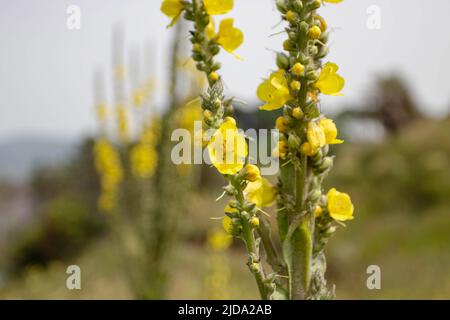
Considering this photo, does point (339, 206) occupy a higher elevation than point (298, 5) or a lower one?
lower

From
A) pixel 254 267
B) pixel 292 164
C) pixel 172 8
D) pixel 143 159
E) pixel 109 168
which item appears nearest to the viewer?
pixel 254 267

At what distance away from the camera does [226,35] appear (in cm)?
139

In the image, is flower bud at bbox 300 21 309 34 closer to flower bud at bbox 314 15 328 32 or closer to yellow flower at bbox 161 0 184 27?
flower bud at bbox 314 15 328 32

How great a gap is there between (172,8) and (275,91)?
40 centimetres

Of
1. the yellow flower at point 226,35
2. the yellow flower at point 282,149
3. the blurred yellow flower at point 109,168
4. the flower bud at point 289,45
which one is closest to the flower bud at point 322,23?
the flower bud at point 289,45

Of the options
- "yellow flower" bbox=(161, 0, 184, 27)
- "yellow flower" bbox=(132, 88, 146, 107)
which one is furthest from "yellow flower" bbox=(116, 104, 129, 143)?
"yellow flower" bbox=(161, 0, 184, 27)

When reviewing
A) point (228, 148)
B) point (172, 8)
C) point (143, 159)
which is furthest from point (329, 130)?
point (143, 159)

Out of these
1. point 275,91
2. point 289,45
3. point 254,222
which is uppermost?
point 289,45

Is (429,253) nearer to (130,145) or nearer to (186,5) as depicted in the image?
(130,145)

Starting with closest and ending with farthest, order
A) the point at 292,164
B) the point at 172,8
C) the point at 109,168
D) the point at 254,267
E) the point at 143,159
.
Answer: the point at 254,267, the point at 292,164, the point at 172,8, the point at 143,159, the point at 109,168

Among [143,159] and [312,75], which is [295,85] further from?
[143,159]

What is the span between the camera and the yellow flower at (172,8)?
4.48 feet

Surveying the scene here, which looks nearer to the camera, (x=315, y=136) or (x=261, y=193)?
(x=315, y=136)

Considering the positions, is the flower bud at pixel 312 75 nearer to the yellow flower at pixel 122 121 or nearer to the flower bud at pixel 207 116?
the flower bud at pixel 207 116
